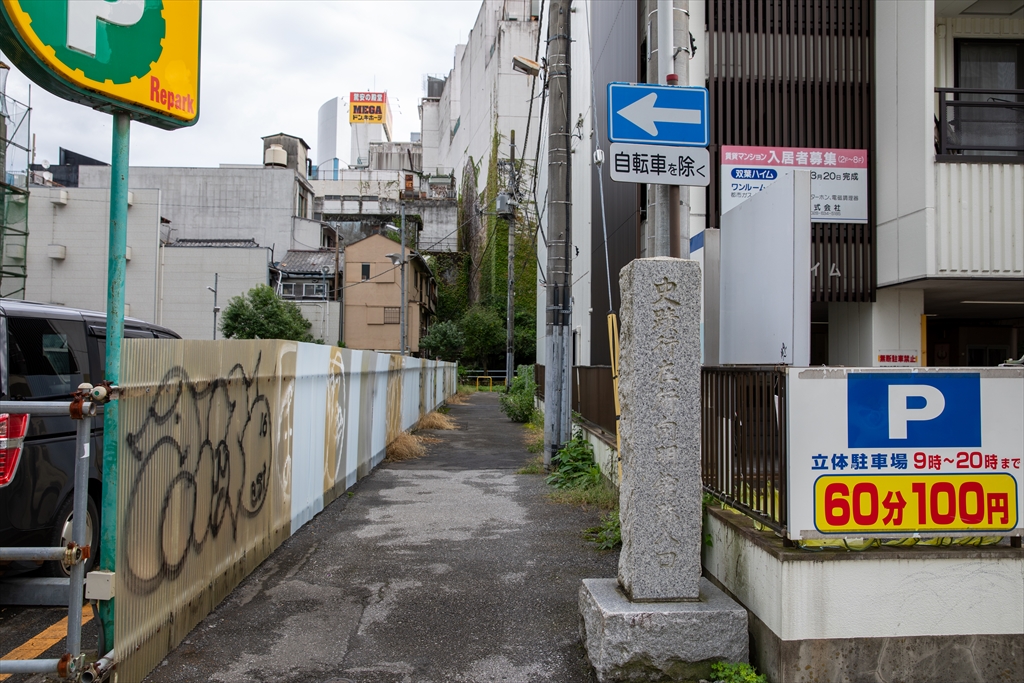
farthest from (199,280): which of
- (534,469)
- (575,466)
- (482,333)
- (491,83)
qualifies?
(575,466)

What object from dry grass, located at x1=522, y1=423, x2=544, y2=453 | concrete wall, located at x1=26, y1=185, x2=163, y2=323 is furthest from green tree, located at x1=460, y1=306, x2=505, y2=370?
dry grass, located at x1=522, y1=423, x2=544, y2=453

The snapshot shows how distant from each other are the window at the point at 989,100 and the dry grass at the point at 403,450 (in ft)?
31.9

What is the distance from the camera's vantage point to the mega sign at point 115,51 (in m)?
3.02

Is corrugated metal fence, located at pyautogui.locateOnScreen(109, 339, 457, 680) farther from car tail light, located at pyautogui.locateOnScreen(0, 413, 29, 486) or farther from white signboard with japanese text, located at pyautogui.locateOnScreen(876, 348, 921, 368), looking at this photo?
white signboard with japanese text, located at pyautogui.locateOnScreen(876, 348, 921, 368)

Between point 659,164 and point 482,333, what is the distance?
4283cm

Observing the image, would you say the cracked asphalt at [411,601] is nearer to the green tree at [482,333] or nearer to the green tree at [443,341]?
the green tree at [443,341]

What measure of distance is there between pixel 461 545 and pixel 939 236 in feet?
23.4

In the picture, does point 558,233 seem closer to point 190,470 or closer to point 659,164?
point 659,164

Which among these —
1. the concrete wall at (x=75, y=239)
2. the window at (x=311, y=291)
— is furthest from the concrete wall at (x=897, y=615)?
the window at (x=311, y=291)

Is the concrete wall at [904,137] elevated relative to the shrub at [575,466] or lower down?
elevated

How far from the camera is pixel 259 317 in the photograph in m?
40.8

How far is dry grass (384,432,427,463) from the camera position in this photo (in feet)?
42.2

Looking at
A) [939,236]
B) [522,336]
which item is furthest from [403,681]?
[522,336]

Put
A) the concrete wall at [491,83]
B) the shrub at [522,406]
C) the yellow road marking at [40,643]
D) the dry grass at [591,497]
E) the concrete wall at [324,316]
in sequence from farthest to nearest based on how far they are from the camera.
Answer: the concrete wall at [491,83]
the concrete wall at [324,316]
the shrub at [522,406]
the dry grass at [591,497]
the yellow road marking at [40,643]
